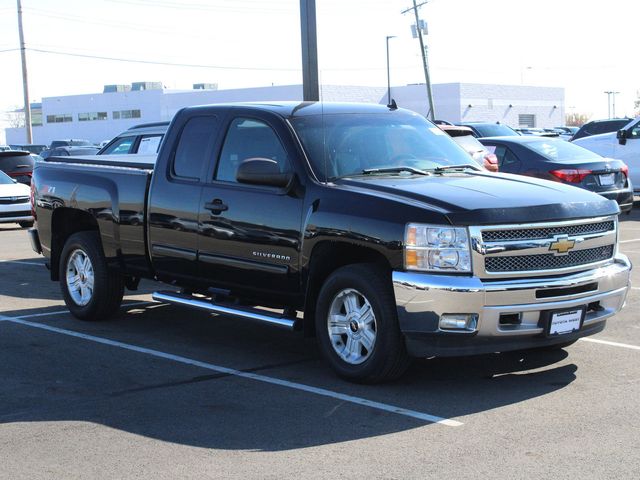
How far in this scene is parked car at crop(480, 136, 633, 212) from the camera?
1661cm

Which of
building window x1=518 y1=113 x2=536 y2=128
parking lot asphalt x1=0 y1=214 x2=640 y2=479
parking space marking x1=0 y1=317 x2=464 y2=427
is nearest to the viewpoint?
parking lot asphalt x1=0 y1=214 x2=640 y2=479

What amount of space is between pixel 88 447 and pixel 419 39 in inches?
1488

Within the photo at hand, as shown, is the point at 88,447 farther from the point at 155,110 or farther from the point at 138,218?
the point at 155,110

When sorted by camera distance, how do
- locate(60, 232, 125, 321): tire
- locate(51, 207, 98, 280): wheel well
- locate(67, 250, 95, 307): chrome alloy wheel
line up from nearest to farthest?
locate(60, 232, 125, 321): tire
locate(67, 250, 95, 307): chrome alloy wheel
locate(51, 207, 98, 280): wheel well

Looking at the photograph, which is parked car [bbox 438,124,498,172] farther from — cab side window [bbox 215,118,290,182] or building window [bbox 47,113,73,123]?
building window [bbox 47,113,73,123]

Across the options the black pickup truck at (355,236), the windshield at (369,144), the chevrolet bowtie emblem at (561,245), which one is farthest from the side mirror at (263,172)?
the chevrolet bowtie emblem at (561,245)

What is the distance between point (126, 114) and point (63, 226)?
252ft

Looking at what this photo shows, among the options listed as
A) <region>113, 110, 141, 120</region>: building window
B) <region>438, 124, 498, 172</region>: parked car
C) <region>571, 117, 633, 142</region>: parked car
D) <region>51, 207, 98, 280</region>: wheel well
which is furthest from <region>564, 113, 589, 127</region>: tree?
<region>51, 207, 98, 280</region>: wheel well

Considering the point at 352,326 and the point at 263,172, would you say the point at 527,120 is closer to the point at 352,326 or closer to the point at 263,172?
the point at 263,172

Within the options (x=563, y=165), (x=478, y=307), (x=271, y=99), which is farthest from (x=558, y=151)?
(x=271, y=99)

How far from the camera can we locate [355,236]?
6.77m

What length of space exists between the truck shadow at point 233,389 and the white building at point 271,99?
193ft

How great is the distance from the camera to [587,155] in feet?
57.3

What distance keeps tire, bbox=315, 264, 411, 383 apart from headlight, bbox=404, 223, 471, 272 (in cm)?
35
